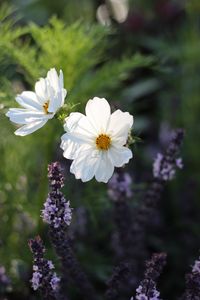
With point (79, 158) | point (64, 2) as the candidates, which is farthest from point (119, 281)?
point (64, 2)

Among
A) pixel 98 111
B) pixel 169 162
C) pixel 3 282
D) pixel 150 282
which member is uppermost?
pixel 169 162

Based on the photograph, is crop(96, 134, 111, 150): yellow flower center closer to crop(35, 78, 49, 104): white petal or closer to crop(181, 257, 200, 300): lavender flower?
A: crop(35, 78, 49, 104): white petal

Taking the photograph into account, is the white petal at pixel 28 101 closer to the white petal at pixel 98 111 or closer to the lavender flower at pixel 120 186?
the white petal at pixel 98 111

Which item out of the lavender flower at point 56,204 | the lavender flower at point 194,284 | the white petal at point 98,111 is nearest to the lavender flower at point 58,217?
the lavender flower at point 56,204

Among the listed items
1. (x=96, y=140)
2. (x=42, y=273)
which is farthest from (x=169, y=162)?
(x=42, y=273)

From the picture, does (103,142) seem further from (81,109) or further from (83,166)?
(81,109)

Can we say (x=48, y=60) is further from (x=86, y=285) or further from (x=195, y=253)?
(x=195, y=253)
